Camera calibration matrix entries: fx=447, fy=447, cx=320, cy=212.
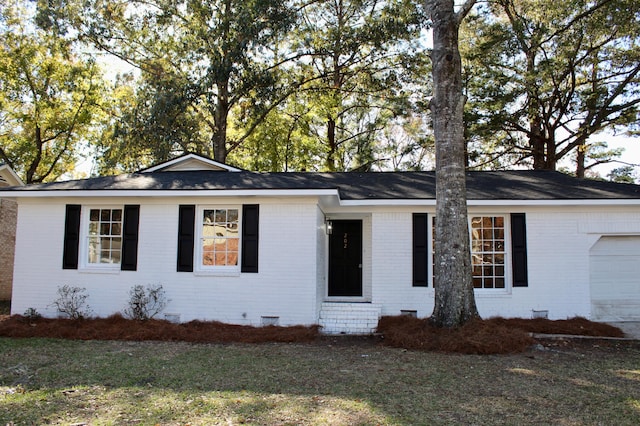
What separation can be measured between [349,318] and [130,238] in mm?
5078

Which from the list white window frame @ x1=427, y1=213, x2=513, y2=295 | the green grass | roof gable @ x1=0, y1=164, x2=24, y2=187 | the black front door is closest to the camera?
the green grass

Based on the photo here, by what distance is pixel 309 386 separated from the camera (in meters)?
5.31

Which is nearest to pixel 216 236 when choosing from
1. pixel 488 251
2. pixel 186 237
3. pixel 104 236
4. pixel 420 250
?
pixel 186 237

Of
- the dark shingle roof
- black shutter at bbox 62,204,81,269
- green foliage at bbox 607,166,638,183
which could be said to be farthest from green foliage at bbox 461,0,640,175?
black shutter at bbox 62,204,81,269

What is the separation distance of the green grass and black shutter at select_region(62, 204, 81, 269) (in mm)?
2571

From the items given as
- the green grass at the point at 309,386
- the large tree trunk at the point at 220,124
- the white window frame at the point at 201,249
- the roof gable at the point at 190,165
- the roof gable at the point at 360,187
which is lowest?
the green grass at the point at 309,386

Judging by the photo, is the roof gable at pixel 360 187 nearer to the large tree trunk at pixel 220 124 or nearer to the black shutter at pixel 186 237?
the black shutter at pixel 186 237

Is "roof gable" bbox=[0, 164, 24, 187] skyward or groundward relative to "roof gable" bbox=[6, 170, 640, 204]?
skyward

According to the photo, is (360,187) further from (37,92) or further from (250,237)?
(37,92)

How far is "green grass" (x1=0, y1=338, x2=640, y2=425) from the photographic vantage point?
14.1ft

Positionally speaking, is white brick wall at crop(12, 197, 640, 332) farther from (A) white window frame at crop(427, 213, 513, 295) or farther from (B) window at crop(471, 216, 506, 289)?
(B) window at crop(471, 216, 506, 289)

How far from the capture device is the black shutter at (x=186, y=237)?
958cm

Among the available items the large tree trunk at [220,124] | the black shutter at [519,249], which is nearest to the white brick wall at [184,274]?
the black shutter at [519,249]

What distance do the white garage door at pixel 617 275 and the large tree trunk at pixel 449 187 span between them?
13.8ft
